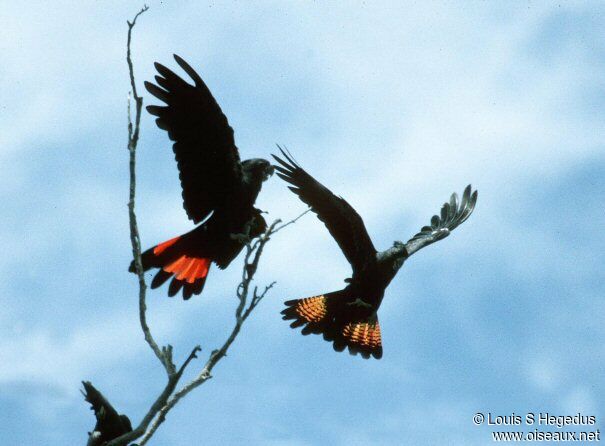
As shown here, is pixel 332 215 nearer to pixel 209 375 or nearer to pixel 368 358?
pixel 368 358

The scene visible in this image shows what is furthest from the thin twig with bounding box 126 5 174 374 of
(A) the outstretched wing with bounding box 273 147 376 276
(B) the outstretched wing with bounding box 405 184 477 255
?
(B) the outstretched wing with bounding box 405 184 477 255

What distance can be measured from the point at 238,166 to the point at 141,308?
113 inches

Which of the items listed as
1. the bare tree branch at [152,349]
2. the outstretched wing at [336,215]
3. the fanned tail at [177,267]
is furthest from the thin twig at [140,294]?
the outstretched wing at [336,215]

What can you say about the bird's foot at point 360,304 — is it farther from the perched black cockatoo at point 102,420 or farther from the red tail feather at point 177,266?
the perched black cockatoo at point 102,420

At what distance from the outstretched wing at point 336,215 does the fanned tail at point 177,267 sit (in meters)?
1.28

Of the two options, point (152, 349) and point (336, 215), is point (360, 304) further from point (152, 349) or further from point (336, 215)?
point (152, 349)

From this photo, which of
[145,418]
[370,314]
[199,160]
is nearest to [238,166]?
[199,160]

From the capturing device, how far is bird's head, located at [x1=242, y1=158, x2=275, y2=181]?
671 cm

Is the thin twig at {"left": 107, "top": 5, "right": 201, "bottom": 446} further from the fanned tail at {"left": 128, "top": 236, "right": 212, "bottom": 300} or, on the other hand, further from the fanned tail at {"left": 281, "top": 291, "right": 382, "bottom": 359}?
the fanned tail at {"left": 281, "top": 291, "right": 382, "bottom": 359}

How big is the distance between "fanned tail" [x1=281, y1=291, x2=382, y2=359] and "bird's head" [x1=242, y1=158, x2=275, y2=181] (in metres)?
1.52

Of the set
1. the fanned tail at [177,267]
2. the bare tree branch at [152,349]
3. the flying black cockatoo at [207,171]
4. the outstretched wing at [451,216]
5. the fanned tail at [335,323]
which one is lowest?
the bare tree branch at [152,349]

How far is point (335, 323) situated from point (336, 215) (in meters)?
1.18

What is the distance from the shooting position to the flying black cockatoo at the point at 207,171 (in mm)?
6578

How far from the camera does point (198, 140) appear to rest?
6691 mm
